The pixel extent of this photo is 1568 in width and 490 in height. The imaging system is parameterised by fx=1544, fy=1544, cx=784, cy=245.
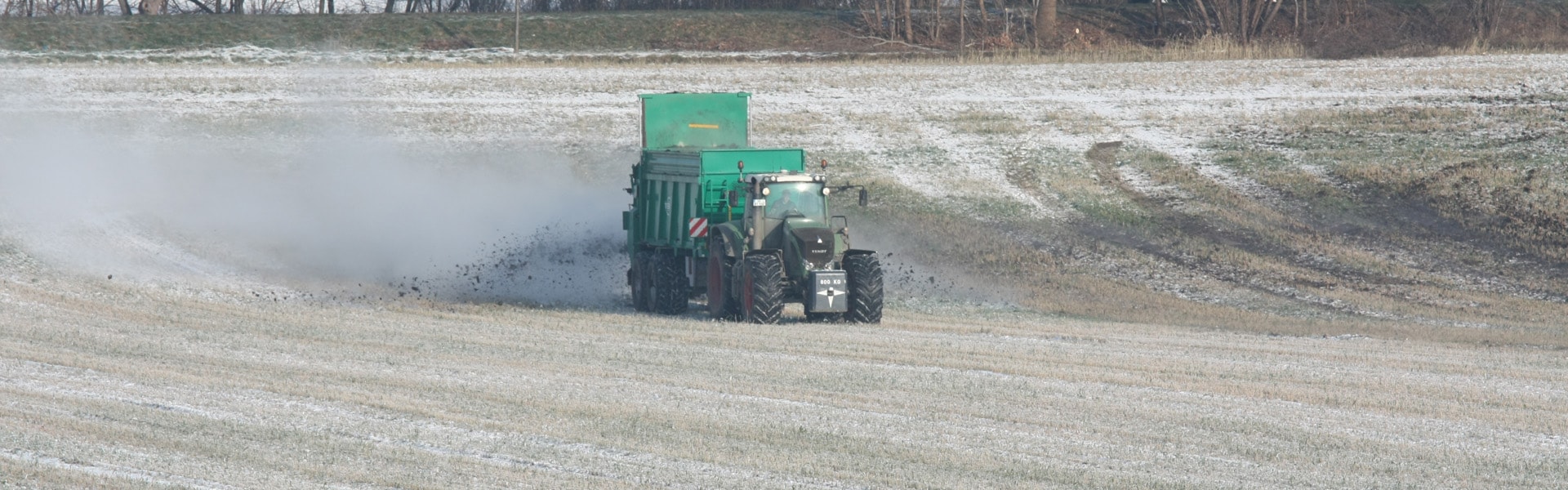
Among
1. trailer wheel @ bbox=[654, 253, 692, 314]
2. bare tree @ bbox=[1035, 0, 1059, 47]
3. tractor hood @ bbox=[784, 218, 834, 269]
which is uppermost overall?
bare tree @ bbox=[1035, 0, 1059, 47]

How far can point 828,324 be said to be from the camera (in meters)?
17.5

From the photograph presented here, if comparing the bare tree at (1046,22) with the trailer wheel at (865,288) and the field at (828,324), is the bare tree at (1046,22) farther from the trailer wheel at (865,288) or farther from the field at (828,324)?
the trailer wheel at (865,288)

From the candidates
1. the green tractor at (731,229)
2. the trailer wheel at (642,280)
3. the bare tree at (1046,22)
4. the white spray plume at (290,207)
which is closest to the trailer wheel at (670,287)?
the green tractor at (731,229)

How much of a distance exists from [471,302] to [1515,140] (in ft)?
72.7

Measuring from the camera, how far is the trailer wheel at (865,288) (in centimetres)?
1716

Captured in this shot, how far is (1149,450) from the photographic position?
32.3 ft

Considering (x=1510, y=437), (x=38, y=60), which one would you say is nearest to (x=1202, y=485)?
(x=1510, y=437)

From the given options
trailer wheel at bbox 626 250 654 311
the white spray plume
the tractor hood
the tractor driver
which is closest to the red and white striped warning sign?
trailer wheel at bbox 626 250 654 311

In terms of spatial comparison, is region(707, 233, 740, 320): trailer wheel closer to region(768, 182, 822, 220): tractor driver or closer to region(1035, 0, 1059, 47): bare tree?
region(768, 182, 822, 220): tractor driver

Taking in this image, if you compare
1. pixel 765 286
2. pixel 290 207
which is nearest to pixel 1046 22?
pixel 290 207

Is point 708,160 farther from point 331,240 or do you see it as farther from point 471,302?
point 331,240

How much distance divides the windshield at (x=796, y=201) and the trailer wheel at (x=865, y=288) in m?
0.82

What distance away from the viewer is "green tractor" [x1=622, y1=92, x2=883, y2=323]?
56.3 ft

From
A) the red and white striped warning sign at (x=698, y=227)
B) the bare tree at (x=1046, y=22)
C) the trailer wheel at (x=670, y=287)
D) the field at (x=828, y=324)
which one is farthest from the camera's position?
the bare tree at (x=1046, y=22)
